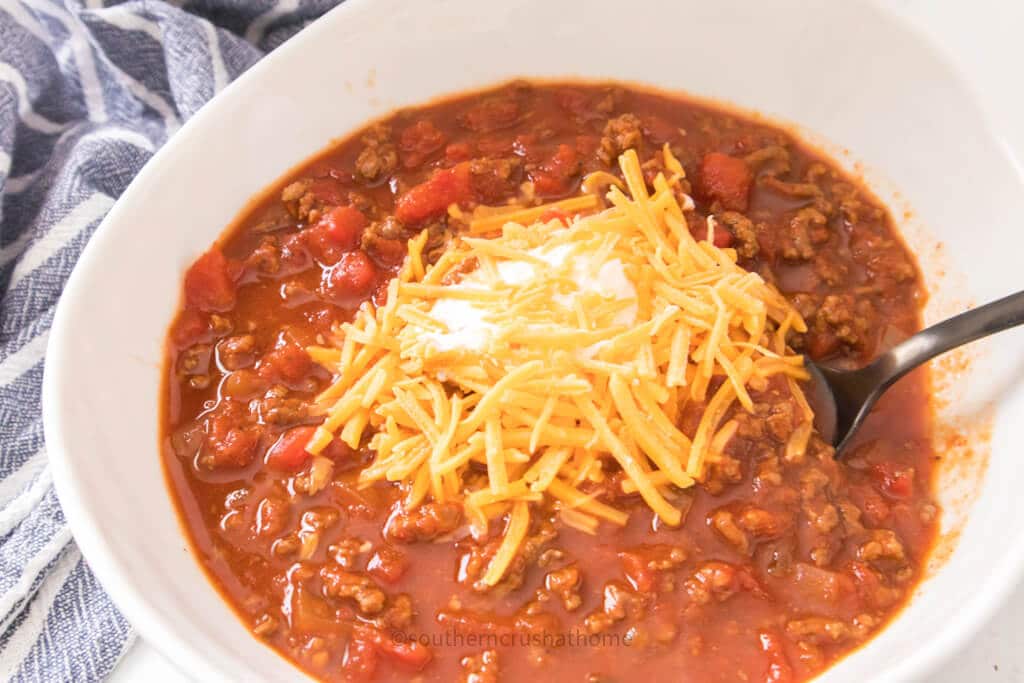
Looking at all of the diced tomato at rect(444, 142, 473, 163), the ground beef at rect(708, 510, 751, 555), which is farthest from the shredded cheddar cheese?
the diced tomato at rect(444, 142, 473, 163)

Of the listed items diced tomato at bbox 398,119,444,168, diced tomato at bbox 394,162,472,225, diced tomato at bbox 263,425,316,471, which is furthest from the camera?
diced tomato at bbox 398,119,444,168

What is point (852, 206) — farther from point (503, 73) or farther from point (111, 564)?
point (111, 564)

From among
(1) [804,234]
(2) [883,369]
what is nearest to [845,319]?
(2) [883,369]

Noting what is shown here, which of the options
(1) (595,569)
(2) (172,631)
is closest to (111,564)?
(2) (172,631)

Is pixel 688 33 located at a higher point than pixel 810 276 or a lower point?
higher

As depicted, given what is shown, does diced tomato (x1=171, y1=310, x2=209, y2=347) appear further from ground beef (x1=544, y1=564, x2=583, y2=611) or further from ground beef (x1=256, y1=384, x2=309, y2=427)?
ground beef (x1=544, y1=564, x2=583, y2=611)

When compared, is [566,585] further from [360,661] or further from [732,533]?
[360,661]
